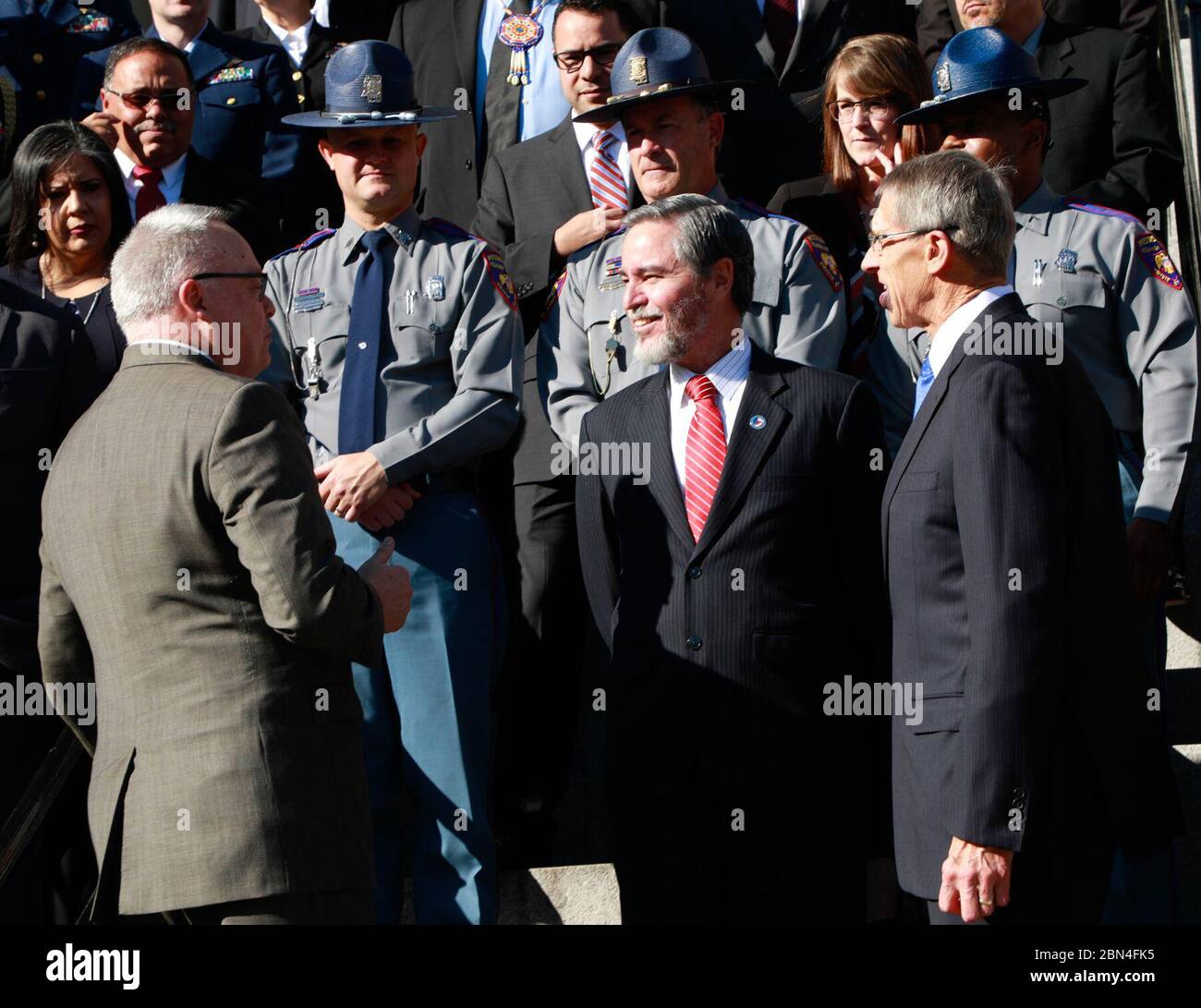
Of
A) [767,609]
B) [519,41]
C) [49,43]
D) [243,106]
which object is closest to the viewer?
[767,609]

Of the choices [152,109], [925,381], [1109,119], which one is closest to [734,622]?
[925,381]

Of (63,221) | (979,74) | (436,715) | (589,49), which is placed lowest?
(436,715)

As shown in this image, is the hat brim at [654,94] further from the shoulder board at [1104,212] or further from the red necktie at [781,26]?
the red necktie at [781,26]

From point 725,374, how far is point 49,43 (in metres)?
4.27

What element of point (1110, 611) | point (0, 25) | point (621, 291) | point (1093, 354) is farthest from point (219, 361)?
point (0, 25)

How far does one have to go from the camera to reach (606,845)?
16.6ft

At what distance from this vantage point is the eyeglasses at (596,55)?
5.58 m

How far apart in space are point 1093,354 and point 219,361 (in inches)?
95.6

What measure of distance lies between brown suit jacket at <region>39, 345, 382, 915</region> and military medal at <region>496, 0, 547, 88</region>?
10.4 ft

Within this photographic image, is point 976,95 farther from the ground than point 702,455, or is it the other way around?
point 976,95

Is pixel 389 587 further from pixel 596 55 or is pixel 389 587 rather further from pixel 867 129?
pixel 596 55

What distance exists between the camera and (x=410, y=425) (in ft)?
15.3

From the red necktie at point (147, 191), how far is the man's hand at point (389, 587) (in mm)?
2631

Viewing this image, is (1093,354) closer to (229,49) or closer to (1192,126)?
(1192,126)
